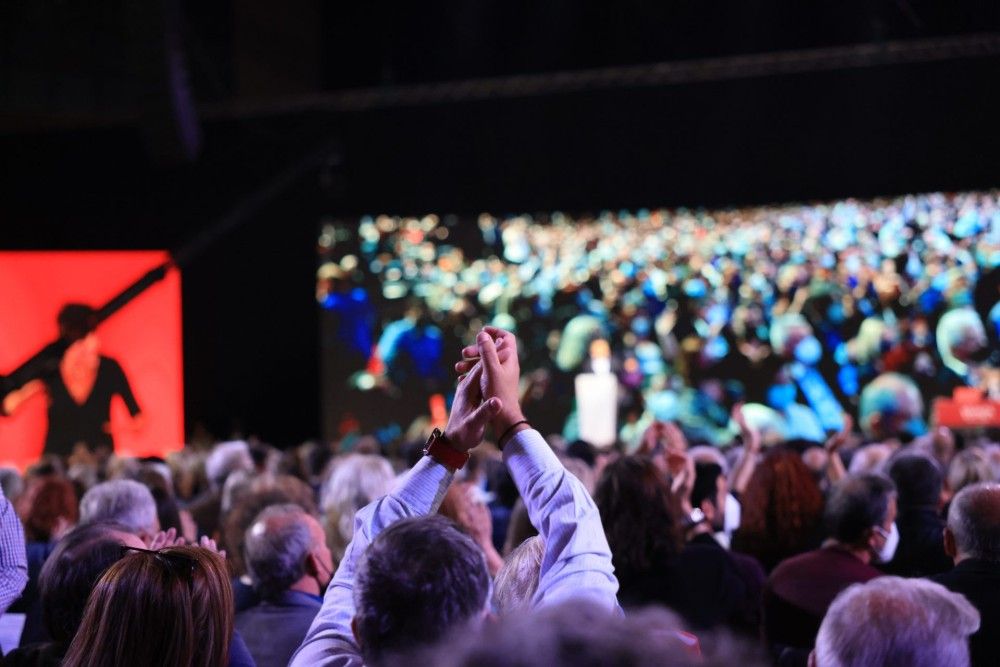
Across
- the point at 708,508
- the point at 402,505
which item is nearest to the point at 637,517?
the point at 708,508

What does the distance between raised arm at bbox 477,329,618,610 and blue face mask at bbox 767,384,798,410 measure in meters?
10.6

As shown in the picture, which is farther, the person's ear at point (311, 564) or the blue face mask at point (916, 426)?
the blue face mask at point (916, 426)

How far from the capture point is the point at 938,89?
12.3 meters

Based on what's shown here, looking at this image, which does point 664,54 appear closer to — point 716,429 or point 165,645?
point 716,429

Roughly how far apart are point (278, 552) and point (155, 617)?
106cm

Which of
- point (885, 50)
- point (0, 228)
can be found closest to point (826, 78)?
point (885, 50)

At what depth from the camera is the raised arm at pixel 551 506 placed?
5.83 ft

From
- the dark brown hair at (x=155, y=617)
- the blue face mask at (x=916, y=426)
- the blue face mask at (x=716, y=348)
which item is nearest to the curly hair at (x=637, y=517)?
the dark brown hair at (x=155, y=617)

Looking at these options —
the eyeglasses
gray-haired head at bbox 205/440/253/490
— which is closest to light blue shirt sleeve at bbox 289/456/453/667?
the eyeglasses

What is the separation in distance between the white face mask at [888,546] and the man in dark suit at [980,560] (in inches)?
23.4

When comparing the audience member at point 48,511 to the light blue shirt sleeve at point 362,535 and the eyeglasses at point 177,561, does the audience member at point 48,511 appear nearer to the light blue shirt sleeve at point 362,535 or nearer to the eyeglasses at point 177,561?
the eyeglasses at point 177,561

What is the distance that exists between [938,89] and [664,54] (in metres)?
2.76

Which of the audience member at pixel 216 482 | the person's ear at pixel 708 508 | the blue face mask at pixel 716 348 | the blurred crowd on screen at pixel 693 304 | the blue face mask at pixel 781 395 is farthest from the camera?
the blue face mask at pixel 716 348

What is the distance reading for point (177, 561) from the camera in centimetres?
206
